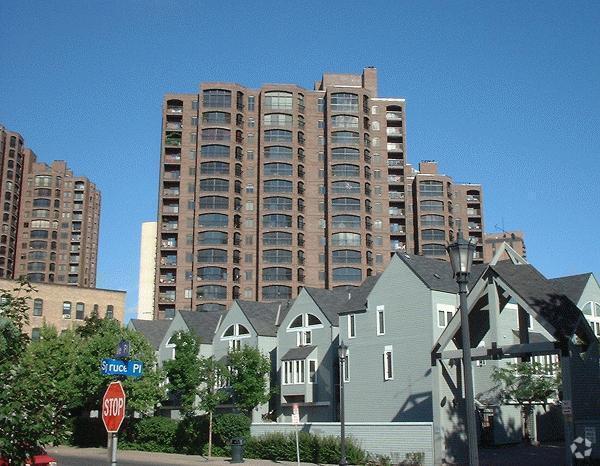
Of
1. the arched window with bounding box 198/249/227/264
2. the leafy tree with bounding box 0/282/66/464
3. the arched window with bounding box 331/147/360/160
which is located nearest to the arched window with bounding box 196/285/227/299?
the arched window with bounding box 198/249/227/264

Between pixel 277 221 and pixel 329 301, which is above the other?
pixel 277 221

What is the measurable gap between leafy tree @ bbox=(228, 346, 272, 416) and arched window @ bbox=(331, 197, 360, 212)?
59605 mm

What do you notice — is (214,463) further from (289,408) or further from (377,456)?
(289,408)

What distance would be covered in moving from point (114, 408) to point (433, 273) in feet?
122

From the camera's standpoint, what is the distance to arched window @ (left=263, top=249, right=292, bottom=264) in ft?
351

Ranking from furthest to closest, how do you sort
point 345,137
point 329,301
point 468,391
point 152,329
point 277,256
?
point 345,137
point 277,256
point 152,329
point 329,301
point 468,391

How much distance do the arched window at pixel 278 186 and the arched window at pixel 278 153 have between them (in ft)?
12.6

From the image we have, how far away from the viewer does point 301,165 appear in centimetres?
11162

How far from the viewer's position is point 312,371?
5500cm

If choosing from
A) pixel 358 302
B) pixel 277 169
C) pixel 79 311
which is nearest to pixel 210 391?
pixel 358 302

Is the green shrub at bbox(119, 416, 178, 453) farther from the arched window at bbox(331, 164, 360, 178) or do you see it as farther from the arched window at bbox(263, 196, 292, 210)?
the arched window at bbox(331, 164, 360, 178)

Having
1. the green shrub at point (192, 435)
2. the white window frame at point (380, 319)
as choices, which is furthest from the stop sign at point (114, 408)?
the white window frame at point (380, 319)

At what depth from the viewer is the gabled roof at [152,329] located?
241 feet

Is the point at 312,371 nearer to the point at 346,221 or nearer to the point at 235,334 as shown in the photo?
the point at 235,334
